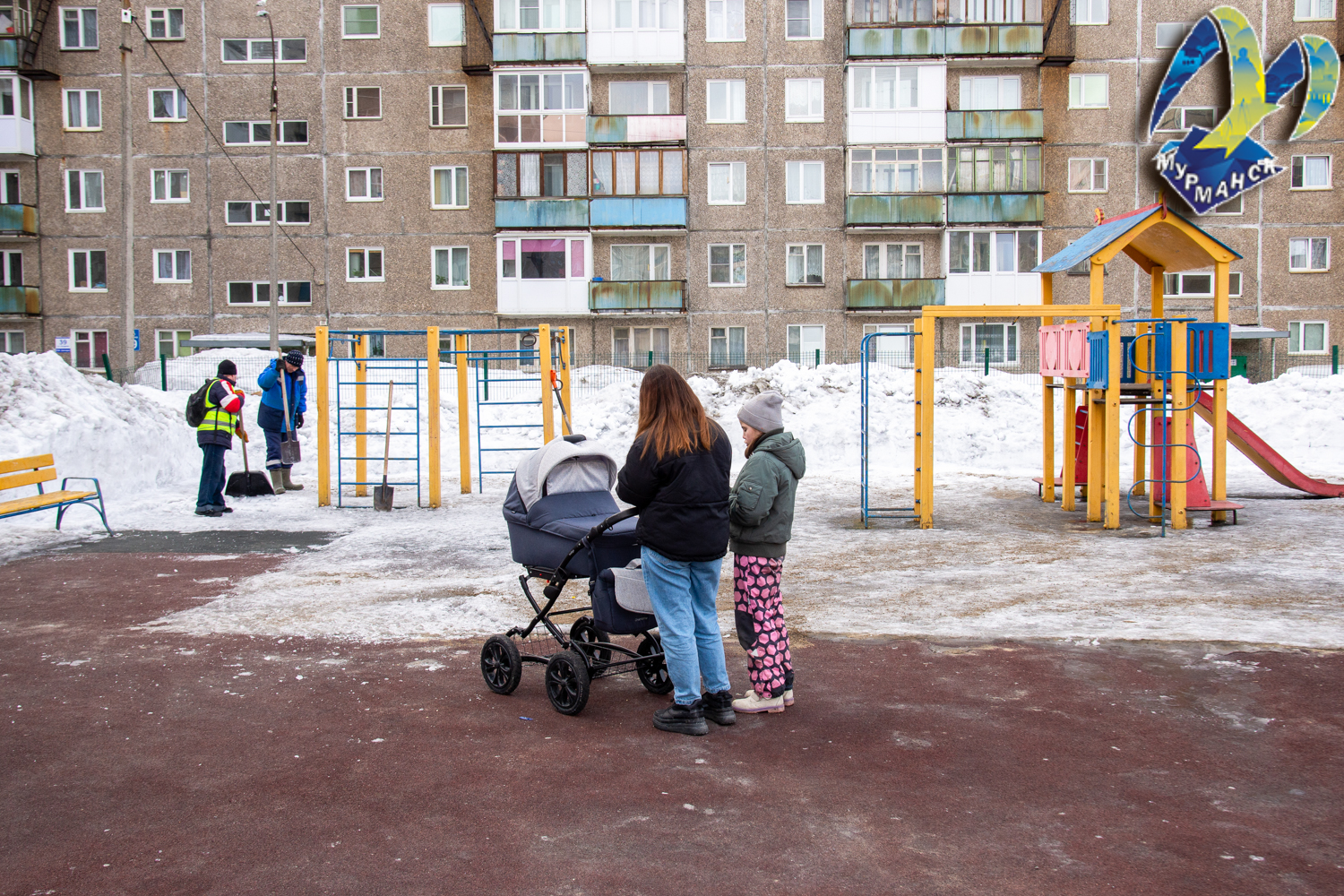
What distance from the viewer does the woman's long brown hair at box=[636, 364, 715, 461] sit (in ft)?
17.4

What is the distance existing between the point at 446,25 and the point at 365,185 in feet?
19.4

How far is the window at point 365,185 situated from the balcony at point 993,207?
18.8 metres

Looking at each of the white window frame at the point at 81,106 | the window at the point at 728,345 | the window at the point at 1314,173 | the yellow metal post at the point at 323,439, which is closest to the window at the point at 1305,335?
the window at the point at 1314,173

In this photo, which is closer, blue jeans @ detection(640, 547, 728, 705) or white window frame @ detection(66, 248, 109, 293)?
blue jeans @ detection(640, 547, 728, 705)

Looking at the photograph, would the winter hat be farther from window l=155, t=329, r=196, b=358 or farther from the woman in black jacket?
window l=155, t=329, r=196, b=358

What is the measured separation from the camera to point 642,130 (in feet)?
116

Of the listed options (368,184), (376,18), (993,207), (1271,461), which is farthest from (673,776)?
(376,18)

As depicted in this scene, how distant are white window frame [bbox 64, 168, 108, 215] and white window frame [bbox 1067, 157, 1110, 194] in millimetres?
32342

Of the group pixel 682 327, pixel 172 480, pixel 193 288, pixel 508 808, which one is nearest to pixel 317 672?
pixel 508 808

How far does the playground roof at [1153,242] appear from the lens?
1250 cm

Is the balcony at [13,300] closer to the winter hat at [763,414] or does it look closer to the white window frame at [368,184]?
the white window frame at [368,184]

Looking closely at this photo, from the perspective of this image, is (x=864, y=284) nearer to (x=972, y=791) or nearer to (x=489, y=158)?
(x=489, y=158)

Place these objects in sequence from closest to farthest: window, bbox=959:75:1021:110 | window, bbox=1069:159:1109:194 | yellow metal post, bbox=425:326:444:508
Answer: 1. yellow metal post, bbox=425:326:444:508
2. window, bbox=959:75:1021:110
3. window, bbox=1069:159:1109:194

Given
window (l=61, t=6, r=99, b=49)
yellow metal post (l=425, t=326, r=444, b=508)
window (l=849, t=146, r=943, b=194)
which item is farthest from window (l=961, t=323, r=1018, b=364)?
window (l=61, t=6, r=99, b=49)
